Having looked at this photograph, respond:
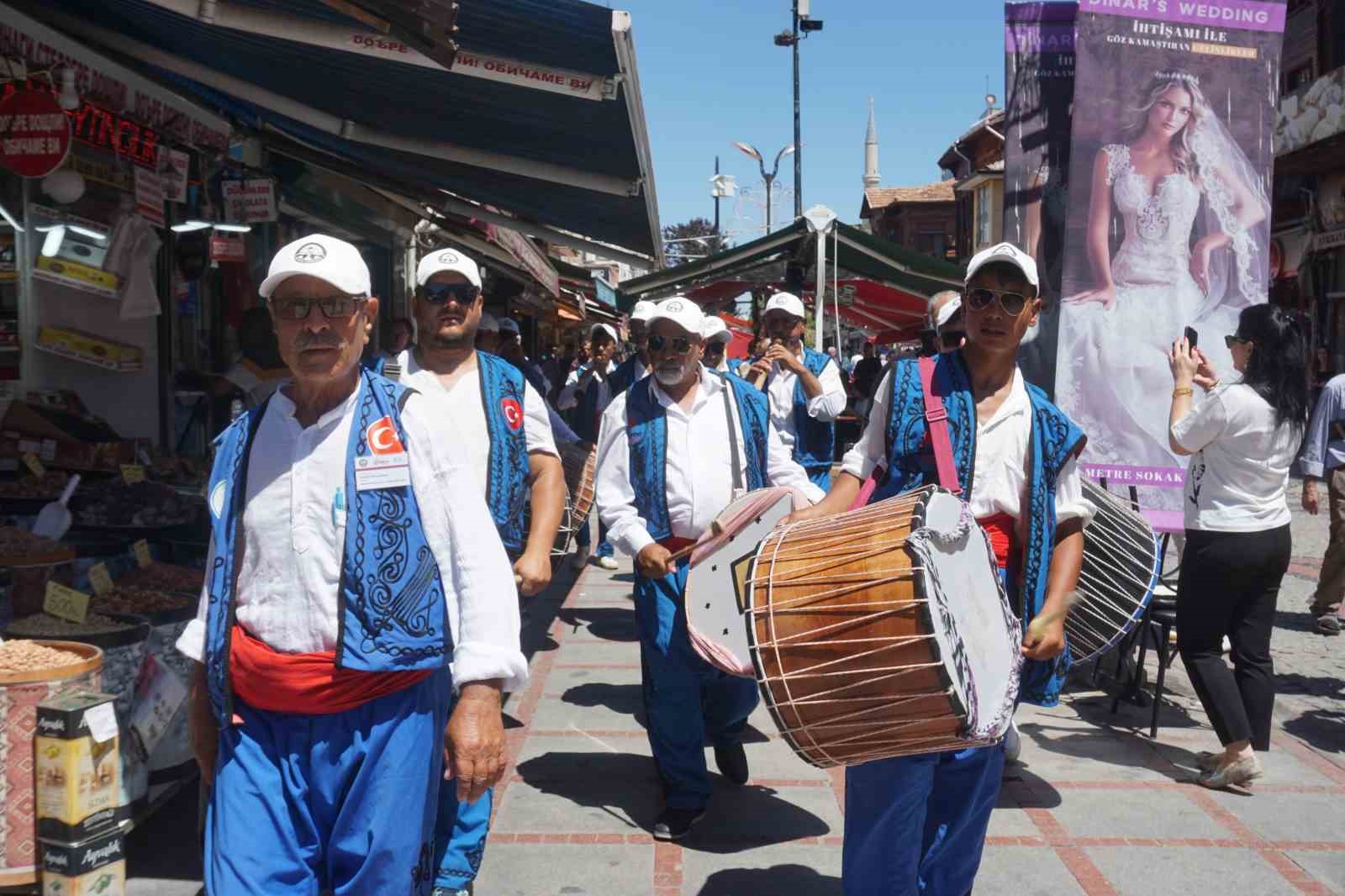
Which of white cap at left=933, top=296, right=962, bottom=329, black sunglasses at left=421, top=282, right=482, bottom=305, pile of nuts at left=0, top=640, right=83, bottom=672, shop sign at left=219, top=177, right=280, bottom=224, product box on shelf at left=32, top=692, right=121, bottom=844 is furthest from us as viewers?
shop sign at left=219, top=177, right=280, bottom=224

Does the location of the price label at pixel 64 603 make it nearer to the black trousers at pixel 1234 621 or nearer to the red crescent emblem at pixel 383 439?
the red crescent emblem at pixel 383 439

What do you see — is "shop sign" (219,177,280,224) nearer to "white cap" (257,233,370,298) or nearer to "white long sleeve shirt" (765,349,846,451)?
"white long sleeve shirt" (765,349,846,451)

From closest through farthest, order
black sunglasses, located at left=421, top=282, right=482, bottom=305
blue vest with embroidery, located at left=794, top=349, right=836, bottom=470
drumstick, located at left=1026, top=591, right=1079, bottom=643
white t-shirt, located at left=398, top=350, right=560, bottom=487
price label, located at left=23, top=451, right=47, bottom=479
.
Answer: drumstick, located at left=1026, top=591, right=1079, bottom=643 → white t-shirt, located at left=398, top=350, right=560, bottom=487 → black sunglasses, located at left=421, top=282, right=482, bottom=305 → price label, located at left=23, top=451, right=47, bottom=479 → blue vest with embroidery, located at left=794, top=349, right=836, bottom=470

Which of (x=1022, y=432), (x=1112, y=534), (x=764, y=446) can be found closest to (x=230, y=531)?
(x=1022, y=432)

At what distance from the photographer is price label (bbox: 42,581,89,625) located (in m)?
4.17

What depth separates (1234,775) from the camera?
527cm

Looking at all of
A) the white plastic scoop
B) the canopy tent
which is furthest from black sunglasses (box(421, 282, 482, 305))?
the canopy tent

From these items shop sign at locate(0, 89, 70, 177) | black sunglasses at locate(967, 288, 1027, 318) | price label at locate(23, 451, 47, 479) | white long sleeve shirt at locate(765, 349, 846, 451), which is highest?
shop sign at locate(0, 89, 70, 177)

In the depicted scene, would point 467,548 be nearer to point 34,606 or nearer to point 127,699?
point 127,699

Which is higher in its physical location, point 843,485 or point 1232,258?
point 1232,258

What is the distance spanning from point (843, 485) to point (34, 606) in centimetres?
270

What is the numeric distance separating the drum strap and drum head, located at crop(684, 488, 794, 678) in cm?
82

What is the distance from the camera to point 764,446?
5.10 meters

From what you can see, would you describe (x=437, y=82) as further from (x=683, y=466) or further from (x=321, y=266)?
(x=321, y=266)
